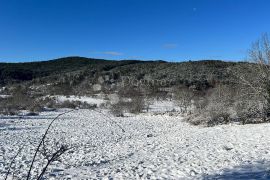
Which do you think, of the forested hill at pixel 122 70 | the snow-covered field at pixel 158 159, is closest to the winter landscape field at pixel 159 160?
the snow-covered field at pixel 158 159

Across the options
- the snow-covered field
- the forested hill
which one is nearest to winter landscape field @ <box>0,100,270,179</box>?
the snow-covered field

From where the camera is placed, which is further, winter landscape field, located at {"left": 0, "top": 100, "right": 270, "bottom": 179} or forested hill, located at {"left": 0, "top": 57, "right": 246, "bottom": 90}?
forested hill, located at {"left": 0, "top": 57, "right": 246, "bottom": 90}

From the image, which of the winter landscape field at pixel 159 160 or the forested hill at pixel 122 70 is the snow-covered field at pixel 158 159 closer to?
the winter landscape field at pixel 159 160

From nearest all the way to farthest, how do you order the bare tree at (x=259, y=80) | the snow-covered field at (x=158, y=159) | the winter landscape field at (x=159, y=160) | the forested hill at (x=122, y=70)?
the winter landscape field at (x=159, y=160), the snow-covered field at (x=158, y=159), the bare tree at (x=259, y=80), the forested hill at (x=122, y=70)

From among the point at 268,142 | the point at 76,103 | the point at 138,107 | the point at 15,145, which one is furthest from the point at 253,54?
the point at 76,103

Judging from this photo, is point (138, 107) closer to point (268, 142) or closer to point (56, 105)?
point (56, 105)

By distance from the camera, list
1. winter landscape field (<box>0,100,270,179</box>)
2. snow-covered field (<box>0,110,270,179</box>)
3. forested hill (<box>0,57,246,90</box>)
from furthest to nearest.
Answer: forested hill (<box>0,57,246,90</box>), snow-covered field (<box>0,110,270,179</box>), winter landscape field (<box>0,100,270,179</box>)

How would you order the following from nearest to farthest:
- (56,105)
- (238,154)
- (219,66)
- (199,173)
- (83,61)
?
(199,173)
(238,154)
(56,105)
(219,66)
(83,61)

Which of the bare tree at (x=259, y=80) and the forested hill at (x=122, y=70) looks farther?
the forested hill at (x=122, y=70)

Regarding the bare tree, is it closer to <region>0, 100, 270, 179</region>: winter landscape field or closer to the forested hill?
<region>0, 100, 270, 179</region>: winter landscape field

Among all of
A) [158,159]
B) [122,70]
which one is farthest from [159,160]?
[122,70]

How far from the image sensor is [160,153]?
1472cm

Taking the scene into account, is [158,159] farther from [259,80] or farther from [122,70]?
[122,70]

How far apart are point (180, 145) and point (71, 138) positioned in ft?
27.3
